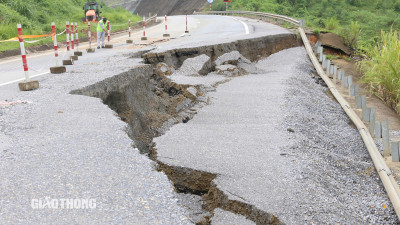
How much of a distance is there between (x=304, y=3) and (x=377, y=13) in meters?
Result: 6.36

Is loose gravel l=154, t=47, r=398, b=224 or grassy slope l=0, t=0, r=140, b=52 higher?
grassy slope l=0, t=0, r=140, b=52

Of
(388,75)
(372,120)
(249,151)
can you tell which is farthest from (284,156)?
(388,75)

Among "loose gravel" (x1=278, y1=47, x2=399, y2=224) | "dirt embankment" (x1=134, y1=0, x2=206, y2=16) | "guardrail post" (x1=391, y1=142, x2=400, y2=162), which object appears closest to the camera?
"loose gravel" (x1=278, y1=47, x2=399, y2=224)

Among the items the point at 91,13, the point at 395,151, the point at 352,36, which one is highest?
the point at 91,13

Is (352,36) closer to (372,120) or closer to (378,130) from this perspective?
(372,120)

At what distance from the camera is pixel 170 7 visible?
51844mm

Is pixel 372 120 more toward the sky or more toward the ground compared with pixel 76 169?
more toward the ground

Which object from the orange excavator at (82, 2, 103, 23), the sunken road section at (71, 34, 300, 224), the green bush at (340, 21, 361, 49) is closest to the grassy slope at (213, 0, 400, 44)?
the green bush at (340, 21, 361, 49)

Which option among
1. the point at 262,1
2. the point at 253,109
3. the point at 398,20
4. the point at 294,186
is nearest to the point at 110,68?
the point at 253,109

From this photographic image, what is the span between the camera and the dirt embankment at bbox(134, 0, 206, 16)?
4906 centimetres

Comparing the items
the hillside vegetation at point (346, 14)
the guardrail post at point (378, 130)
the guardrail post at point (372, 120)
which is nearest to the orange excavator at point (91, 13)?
the hillside vegetation at point (346, 14)

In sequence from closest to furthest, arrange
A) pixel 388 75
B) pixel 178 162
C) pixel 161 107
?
pixel 178 162 → pixel 161 107 → pixel 388 75

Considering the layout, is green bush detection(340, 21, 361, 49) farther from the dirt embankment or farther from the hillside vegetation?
the dirt embankment

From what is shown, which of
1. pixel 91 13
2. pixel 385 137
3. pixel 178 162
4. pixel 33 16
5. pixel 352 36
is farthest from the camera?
pixel 91 13
